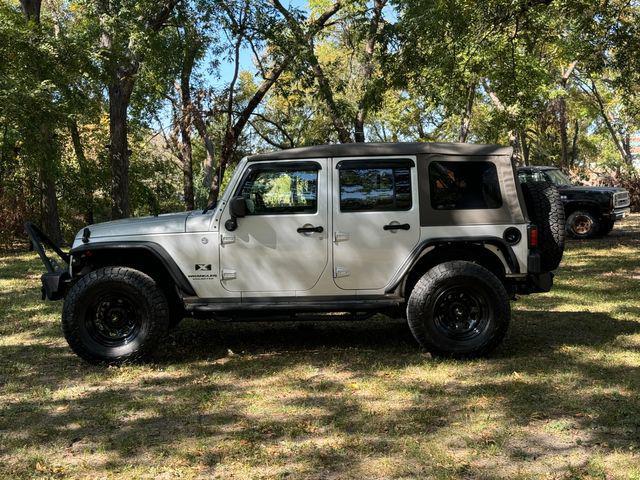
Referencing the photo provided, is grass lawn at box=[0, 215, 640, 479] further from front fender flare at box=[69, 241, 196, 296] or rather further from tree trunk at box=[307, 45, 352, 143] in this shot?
tree trunk at box=[307, 45, 352, 143]

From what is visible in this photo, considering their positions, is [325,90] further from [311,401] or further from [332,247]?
[311,401]

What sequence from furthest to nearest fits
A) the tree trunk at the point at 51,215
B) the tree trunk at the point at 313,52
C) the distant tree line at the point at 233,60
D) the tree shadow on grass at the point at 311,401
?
the tree trunk at the point at 51,215 → the tree trunk at the point at 313,52 → the distant tree line at the point at 233,60 → the tree shadow on grass at the point at 311,401

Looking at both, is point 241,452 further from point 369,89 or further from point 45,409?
point 369,89

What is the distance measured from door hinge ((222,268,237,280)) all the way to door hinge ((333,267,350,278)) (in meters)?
0.90

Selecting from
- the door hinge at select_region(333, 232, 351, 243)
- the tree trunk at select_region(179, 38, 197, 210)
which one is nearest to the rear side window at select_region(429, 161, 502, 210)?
the door hinge at select_region(333, 232, 351, 243)

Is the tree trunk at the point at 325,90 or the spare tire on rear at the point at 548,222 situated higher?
the tree trunk at the point at 325,90

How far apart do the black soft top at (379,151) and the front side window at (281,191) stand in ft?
0.41

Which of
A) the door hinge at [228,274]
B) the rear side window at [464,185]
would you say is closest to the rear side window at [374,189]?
the rear side window at [464,185]

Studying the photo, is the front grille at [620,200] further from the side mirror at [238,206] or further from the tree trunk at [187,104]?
the side mirror at [238,206]

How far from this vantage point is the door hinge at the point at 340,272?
223 inches

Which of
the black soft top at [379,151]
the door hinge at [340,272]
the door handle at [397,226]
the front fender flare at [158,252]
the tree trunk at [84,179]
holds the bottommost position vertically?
the door hinge at [340,272]

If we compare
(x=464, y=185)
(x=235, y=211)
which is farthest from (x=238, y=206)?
(x=464, y=185)

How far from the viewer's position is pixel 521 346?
20.3 ft

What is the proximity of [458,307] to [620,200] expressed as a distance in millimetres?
13294
